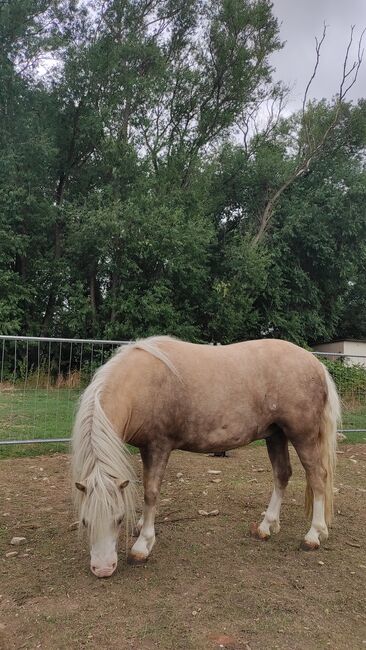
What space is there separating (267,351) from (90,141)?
1478cm

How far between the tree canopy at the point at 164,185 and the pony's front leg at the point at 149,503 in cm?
1136

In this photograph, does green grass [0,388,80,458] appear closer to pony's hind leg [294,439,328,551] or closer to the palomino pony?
the palomino pony

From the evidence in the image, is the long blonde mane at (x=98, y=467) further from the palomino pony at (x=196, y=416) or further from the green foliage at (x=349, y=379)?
the green foliage at (x=349, y=379)

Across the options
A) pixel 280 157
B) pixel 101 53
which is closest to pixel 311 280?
pixel 280 157

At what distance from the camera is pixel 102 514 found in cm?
256

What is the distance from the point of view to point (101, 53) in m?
16.1

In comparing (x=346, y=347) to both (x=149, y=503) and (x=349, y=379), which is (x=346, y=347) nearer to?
(x=349, y=379)

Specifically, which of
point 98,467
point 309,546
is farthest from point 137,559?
point 309,546

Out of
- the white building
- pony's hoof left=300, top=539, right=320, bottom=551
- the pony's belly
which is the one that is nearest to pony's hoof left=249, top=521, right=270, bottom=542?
pony's hoof left=300, top=539, right=320, bottom=551

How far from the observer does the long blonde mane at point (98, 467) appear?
2576 millimetres

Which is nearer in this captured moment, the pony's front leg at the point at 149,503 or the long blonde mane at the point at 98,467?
the long blonde mane at the point at 98,467

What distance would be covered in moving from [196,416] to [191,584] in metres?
1.05

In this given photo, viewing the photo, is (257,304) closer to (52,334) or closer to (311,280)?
(311,280)

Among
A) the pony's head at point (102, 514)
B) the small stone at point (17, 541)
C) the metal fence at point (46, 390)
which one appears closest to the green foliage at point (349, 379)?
the metal fence at point (46, 390)
